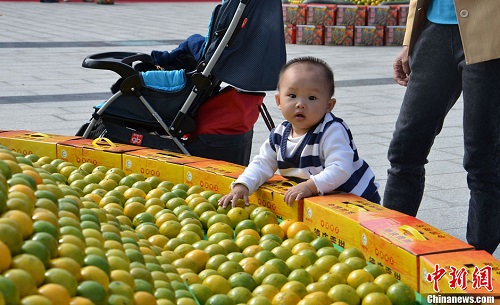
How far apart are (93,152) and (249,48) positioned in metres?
1.18

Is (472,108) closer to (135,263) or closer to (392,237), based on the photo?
(392,237)

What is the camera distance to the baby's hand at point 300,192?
12.3ft

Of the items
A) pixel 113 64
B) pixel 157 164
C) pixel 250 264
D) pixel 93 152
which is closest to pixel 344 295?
pixel 250 264

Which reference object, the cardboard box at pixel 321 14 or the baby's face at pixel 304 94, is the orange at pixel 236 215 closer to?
the baby's face at pixel 304 94

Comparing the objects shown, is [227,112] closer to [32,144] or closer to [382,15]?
[32,144]

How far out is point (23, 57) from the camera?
1177 cm

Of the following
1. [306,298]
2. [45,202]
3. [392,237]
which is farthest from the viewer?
[392,237]

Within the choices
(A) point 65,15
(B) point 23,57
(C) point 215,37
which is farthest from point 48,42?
(C) point 215,37

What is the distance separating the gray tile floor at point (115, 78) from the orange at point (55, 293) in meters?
2.84

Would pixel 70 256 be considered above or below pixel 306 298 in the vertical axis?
above

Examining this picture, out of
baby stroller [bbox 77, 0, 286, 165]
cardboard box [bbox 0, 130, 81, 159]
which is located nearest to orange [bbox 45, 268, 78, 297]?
cardboard box [bbox 0, 130, 81, 159]

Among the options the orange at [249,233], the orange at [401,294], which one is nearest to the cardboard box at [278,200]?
the orange at [249,233]

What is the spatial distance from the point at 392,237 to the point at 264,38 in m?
2.26

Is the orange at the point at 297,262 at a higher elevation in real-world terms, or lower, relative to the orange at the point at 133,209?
lower
